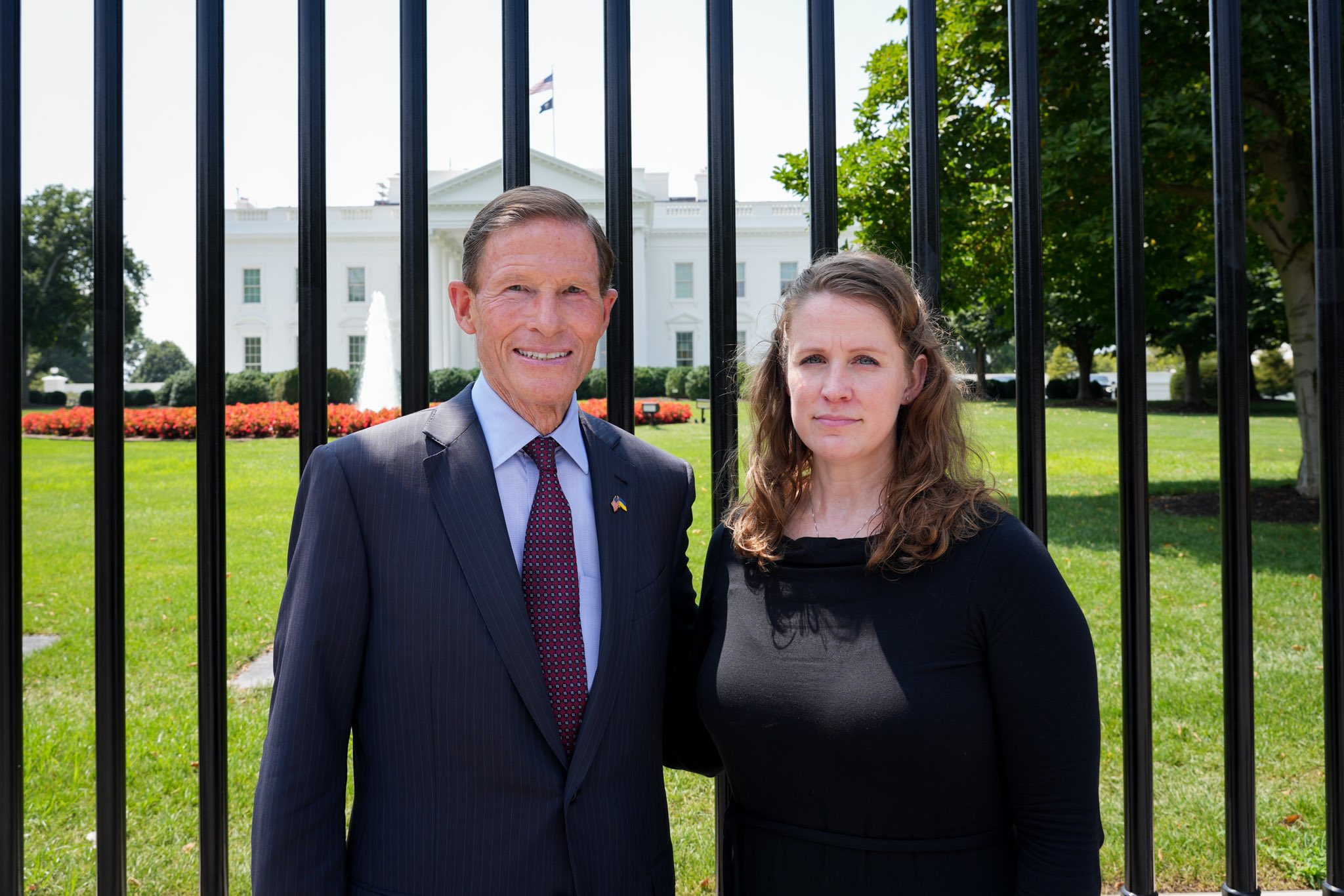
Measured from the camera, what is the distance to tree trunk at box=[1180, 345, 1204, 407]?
35750 millimetres

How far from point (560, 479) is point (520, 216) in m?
0.60

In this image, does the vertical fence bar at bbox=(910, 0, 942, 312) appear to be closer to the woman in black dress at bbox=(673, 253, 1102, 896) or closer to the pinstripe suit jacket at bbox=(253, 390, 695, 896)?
the woman in black dress at bbox=(673, 253, 1102, 896)

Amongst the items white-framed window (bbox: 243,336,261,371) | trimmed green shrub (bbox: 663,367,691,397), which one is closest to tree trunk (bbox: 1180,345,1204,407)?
trimmed green shrub (bbox: 663,367,691,397)

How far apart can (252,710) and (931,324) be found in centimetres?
558

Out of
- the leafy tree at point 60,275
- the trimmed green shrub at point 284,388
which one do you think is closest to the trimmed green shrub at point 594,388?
the trimmed green shrub at point 284,388

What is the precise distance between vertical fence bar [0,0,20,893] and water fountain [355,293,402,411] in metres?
27.7

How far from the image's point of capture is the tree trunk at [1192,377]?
117 ft

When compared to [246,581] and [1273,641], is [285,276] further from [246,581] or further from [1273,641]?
[1273,641]

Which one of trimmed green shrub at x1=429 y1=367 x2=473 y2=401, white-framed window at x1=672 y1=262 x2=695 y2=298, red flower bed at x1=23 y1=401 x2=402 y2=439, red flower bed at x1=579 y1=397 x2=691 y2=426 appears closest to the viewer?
red flower bed at x1=23 y1=401 x2=402 y2=439

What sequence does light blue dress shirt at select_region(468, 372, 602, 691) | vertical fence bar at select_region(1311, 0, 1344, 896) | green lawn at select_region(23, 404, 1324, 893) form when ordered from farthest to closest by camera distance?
green lawn at select_region(23, 404, 1324, 893) → vertical fence bar at select_region(1311, 0, 1344, 896) → light blue dress shirt at select_region(468, 372, 602, 691)

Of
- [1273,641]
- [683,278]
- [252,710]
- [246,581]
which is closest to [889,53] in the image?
[1273,641]

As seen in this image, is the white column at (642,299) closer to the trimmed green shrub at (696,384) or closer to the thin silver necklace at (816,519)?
the trimmed green shrub at (696,384)

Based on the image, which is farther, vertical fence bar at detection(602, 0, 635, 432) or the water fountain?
the water fountain

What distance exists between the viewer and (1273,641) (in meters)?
7.93
